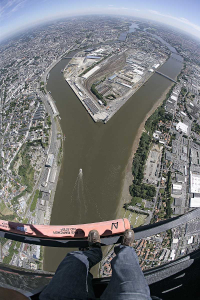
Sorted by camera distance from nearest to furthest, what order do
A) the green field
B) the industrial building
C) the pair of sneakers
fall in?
1. the pair of sneakers
2. the green field
3. the industrial building

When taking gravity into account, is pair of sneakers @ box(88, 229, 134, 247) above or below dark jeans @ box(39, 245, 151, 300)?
below

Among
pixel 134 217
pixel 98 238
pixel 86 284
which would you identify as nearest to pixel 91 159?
pixel 134 217

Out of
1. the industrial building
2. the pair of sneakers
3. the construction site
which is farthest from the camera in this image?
the construction site

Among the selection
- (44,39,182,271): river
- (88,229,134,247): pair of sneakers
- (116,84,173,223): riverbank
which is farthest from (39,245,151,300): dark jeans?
(116,84,173,223): riverbank

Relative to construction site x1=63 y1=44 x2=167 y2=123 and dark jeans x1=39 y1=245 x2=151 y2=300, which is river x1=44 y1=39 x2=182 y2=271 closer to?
construction site x1=63 y1=44 x2=167 y2=123

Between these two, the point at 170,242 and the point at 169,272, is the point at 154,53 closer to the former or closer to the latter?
the point at 170,242

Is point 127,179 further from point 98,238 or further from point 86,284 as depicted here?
point 86,284

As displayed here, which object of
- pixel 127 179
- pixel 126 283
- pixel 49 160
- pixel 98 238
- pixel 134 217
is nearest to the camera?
pixel 126 283
